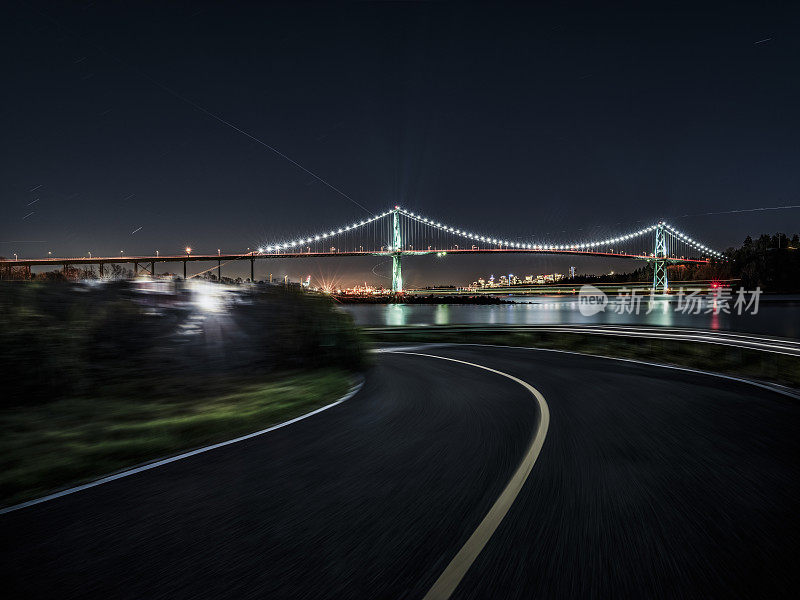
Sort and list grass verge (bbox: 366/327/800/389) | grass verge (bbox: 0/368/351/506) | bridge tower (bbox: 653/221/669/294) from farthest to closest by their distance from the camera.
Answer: bridge tower (bbox: 653/221/669/294) < grass verge (bbox: 366/327/800/389) < grass verge (bbox: 0/368/351/506)

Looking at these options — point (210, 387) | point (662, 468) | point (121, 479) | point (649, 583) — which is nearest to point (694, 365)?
point (662, 468)

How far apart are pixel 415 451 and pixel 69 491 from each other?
3141 mm

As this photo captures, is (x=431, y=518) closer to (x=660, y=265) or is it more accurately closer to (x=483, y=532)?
(x=483, y=532)

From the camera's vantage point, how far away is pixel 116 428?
21.3 ft

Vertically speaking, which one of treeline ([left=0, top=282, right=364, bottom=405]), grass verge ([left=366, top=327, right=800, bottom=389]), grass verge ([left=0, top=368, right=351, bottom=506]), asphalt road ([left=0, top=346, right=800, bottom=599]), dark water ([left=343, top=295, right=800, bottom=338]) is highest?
treeline ([left=0, top=282, right=364, bottom=405])

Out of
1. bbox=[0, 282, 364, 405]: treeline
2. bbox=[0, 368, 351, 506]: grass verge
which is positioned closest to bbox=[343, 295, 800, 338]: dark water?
bbox=[0, 282, 364, 405]: treeline

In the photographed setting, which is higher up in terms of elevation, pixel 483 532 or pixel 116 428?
pixel 483 532

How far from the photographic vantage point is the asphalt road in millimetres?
2805

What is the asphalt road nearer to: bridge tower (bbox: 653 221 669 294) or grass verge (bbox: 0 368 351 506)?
→ grass verge (bbox: 0 368 351 506)

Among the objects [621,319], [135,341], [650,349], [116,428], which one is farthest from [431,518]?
[621,319]

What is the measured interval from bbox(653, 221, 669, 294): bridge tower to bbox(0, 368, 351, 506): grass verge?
100 metres

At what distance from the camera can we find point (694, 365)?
48.0ft

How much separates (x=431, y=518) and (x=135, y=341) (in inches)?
274

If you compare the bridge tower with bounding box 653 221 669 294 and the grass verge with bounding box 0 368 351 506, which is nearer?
the grass verge with bounding box 0 368 351 506
